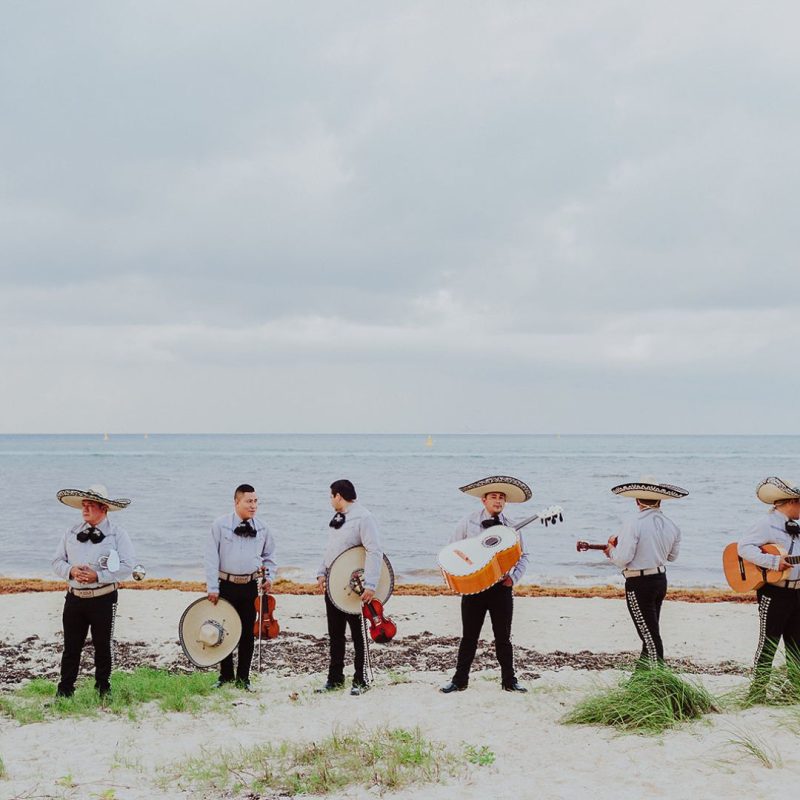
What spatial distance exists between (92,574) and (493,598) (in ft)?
12.3

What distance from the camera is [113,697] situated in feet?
25.3

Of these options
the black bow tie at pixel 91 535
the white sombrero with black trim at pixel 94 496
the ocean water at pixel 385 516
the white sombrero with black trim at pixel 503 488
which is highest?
the white sombrero with black trim at pixel 503 488

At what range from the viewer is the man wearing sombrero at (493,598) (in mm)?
7902

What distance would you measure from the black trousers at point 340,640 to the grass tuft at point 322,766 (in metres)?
1.69

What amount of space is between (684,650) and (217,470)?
5873 cm

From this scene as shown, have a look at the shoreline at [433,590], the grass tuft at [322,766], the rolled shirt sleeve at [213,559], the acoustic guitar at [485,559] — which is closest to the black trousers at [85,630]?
the rolled shirt sleeve at [213,559]

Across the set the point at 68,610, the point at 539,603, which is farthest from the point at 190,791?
the point at 539,603

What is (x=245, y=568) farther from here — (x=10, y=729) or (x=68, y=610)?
(x=10, y=729)

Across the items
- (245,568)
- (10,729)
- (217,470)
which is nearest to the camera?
(10,729)

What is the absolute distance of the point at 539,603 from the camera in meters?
14.2

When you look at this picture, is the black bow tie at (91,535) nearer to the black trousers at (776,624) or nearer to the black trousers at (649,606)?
the black trousers at (649,606)

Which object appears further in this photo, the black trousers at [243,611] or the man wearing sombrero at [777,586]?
the black trousers at [243,611]

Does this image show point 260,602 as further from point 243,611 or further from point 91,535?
point 91,535

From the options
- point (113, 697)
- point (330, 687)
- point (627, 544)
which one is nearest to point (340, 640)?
point (330, 687)
